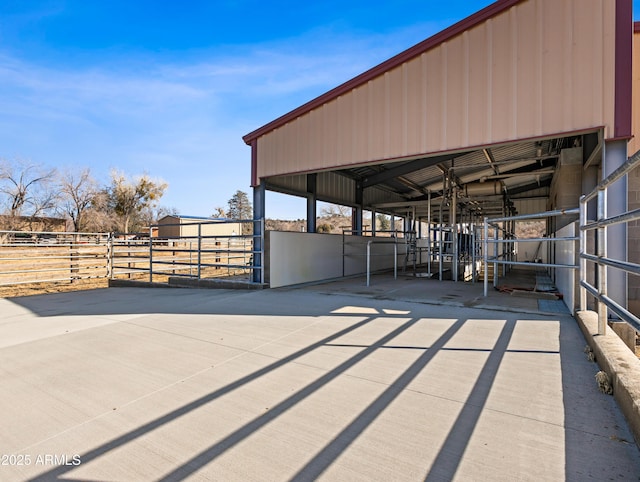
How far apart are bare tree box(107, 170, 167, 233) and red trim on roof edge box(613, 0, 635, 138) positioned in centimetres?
3496

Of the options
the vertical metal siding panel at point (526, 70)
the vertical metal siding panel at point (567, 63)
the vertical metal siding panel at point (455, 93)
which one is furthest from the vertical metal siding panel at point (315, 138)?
the vertical metal siding panel at point (567, 63)

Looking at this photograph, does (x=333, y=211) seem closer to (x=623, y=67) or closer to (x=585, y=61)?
(x=585, y=61)

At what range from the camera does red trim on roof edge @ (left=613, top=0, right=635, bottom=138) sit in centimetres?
379

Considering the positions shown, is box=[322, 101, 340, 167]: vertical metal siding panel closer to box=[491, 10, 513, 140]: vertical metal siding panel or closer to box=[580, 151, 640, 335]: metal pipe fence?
box=[491, 10, 513, 140]: vertical metal siding panel

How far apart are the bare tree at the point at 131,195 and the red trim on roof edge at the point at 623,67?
1376 inches

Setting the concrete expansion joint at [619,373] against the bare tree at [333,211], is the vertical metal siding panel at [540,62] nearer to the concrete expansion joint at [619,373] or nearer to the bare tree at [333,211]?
the concrete expansion joint at [619,373]

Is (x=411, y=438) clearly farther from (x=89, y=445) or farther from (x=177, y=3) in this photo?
(x=177, y=3)

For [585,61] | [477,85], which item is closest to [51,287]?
[477,85]

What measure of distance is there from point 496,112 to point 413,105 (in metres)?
1.23

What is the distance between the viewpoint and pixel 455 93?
15.9ft

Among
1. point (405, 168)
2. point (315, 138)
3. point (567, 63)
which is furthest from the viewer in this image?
point (405, 168)

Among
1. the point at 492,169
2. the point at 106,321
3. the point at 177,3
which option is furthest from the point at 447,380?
the point at 177,3

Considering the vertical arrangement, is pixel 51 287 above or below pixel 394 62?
below

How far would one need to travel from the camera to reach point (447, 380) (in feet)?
6.70
